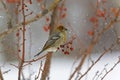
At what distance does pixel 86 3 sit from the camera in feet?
30.2

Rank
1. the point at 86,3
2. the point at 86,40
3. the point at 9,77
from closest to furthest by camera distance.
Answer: the point at 9,77 < the point at 86,40 < the point at 86,3

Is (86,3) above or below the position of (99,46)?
above

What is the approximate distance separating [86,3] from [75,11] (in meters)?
0.31

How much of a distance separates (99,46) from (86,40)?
47 cm

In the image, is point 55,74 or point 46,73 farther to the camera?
point 55,74

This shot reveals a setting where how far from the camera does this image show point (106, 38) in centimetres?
834

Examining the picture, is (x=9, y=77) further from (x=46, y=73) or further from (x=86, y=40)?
(x=46, y=73)

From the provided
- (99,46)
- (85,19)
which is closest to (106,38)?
(99,46)

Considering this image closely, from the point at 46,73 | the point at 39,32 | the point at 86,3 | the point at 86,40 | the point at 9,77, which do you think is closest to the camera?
the point at 46,73

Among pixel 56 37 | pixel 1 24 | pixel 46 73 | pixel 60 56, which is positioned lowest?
pixel 60 56

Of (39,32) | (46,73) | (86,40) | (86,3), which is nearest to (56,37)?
(46,73)

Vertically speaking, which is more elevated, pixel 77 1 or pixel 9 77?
pixel 77 1

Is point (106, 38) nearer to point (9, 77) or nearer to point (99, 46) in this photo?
point (99, 46)

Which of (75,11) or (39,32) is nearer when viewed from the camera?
(39,32)
